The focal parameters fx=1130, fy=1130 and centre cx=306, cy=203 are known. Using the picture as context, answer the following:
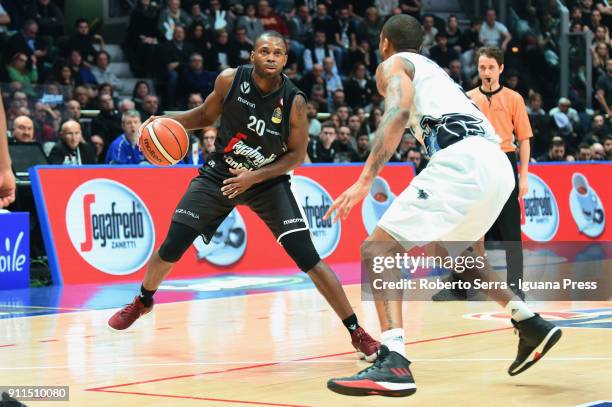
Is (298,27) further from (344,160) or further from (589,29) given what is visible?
(589,29)

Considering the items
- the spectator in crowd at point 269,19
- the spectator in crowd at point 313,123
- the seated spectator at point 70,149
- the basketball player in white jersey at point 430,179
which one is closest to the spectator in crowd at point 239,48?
the spectator in crowd at point 269,19

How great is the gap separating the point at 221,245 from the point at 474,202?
7.45 meters

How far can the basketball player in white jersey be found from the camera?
18.7 ft

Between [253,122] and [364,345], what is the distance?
5.24ft

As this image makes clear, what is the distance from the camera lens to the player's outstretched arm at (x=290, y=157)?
7.15 metres

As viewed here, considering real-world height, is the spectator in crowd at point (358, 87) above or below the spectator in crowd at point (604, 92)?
above

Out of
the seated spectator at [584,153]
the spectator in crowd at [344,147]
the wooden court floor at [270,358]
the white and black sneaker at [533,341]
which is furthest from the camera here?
the seated spectator at [584,153]

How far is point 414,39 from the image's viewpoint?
20.1 ft

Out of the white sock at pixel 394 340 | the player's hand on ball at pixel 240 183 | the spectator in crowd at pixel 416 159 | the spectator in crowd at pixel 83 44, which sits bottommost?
the spectator in crowd at pixel 416 159

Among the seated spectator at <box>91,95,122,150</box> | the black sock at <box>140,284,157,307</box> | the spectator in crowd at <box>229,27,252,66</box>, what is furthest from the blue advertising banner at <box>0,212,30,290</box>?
the spectator in crowd at <box>229,27,252,66</box>

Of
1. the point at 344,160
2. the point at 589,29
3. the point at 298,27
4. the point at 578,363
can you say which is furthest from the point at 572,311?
the point at 589,29

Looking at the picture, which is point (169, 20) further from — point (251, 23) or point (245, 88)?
point (245, 88)

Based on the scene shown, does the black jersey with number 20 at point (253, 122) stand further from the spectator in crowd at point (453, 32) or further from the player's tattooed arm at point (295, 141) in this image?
the spectator in crowd at point (453, 32)

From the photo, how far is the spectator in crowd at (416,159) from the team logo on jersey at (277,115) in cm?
913
